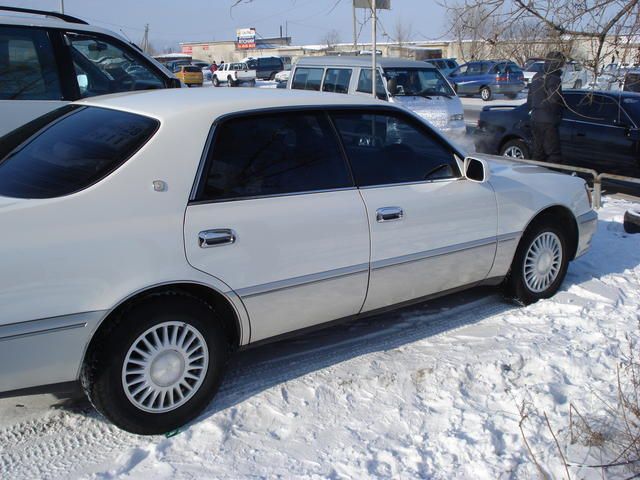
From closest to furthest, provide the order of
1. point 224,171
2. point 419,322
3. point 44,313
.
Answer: point 44,313, point 224,171, point 419,322

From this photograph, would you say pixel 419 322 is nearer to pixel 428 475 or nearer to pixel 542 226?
pixel 542 226

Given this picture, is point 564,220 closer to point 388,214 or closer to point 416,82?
point 388,214

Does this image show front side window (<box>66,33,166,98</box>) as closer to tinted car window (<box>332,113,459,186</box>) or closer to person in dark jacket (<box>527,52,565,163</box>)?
tinted car window (<box>332,113,459,186</box>)

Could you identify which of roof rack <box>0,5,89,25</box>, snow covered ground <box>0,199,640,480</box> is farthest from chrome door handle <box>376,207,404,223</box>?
roof rack <box>0,5,89,25</box>

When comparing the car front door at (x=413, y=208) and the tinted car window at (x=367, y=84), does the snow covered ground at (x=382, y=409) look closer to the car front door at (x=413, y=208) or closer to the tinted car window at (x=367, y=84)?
the car front door at (x=413, y=208)

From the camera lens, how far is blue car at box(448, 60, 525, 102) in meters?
28.7

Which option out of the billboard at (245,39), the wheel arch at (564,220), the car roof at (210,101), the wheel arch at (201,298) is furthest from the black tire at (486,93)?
the billboard at (245,39)

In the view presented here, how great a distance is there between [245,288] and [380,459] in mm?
1055

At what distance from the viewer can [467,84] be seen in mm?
29625

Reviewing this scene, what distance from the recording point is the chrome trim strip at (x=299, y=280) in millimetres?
3449

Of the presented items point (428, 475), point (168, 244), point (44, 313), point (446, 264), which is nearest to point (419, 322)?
point (446, 264)

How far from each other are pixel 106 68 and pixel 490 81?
984 inches

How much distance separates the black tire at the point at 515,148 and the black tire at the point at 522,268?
587cm

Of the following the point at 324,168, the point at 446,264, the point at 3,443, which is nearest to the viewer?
the point at 3,443
